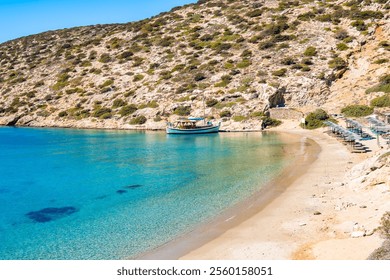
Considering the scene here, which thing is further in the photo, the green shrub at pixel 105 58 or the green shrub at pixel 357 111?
the green shrub at pixel 105 58

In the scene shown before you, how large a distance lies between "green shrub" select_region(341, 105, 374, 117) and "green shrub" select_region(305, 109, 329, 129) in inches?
116

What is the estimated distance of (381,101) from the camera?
57031 millimetres

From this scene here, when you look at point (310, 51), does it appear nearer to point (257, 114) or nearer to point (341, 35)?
point (341, 35)

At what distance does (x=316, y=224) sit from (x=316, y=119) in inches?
1656

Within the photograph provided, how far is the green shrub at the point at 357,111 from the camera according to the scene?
2227 inches

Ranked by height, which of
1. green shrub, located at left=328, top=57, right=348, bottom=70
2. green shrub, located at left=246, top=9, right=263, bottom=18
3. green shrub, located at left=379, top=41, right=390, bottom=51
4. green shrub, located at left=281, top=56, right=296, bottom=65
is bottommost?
green shrub, located at left=328, top=57, right=348, bottom=70

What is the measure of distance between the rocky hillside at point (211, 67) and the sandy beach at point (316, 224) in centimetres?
3829

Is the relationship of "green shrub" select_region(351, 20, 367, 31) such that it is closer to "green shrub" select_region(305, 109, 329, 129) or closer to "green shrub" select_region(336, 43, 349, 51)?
"green shrub" select_region(336, 43, 349, 51)

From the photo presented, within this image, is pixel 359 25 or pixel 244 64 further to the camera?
pixel 359 25

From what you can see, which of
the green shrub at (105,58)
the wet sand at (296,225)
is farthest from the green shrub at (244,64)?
the wet sand at (296,225)

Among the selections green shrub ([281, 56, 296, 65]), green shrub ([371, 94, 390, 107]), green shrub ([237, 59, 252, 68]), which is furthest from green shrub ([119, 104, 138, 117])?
green shrub ([371, 94, 390, 107])

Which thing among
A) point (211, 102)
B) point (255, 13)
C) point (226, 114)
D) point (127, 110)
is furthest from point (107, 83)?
point (255, 13)

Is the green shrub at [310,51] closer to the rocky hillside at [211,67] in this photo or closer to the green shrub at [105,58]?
the rocky hillside at [211,67]

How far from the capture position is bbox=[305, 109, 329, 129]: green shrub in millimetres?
57037
